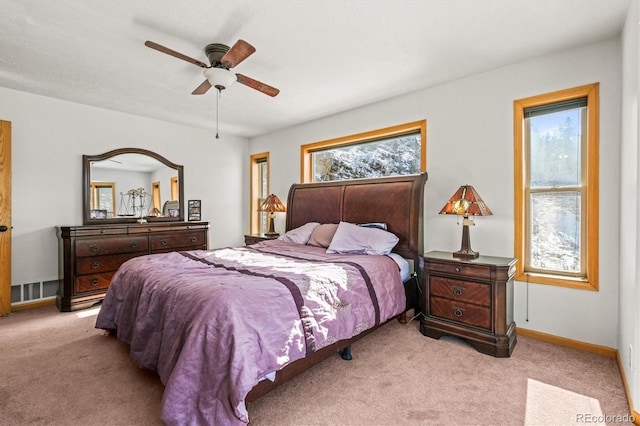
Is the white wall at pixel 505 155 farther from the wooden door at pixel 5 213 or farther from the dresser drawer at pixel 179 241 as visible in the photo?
the wooden door at pixel 5 213

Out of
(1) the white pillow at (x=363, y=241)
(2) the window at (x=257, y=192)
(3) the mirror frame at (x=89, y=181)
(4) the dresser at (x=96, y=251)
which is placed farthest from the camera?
(2) the window at (x=257, y=192)

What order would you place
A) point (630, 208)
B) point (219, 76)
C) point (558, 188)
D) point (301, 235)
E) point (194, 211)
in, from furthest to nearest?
point (194, 211) < point (301, 235) < point (558, 188) < point (219, 76) < point (630, 208)

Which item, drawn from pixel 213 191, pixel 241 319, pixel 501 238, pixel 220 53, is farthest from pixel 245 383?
pixel 213 191

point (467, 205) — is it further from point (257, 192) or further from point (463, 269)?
point (257, 192)

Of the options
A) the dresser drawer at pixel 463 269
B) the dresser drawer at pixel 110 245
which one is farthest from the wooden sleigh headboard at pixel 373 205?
the dresser drawer at pixel 110 245

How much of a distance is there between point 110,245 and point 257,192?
8.64 ft

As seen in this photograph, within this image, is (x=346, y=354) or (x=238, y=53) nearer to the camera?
(x=238, y=53)

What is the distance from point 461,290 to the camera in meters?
2.77

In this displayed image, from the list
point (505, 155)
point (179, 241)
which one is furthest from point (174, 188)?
point (505, 155)

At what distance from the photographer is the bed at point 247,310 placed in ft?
5.19

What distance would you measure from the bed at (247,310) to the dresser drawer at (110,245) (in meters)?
1.42

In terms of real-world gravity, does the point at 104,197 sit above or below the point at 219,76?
below

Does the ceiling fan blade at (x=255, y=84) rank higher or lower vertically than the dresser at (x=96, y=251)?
higher

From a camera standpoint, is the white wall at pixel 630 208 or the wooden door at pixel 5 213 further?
the wooden door at pixel 5 213
